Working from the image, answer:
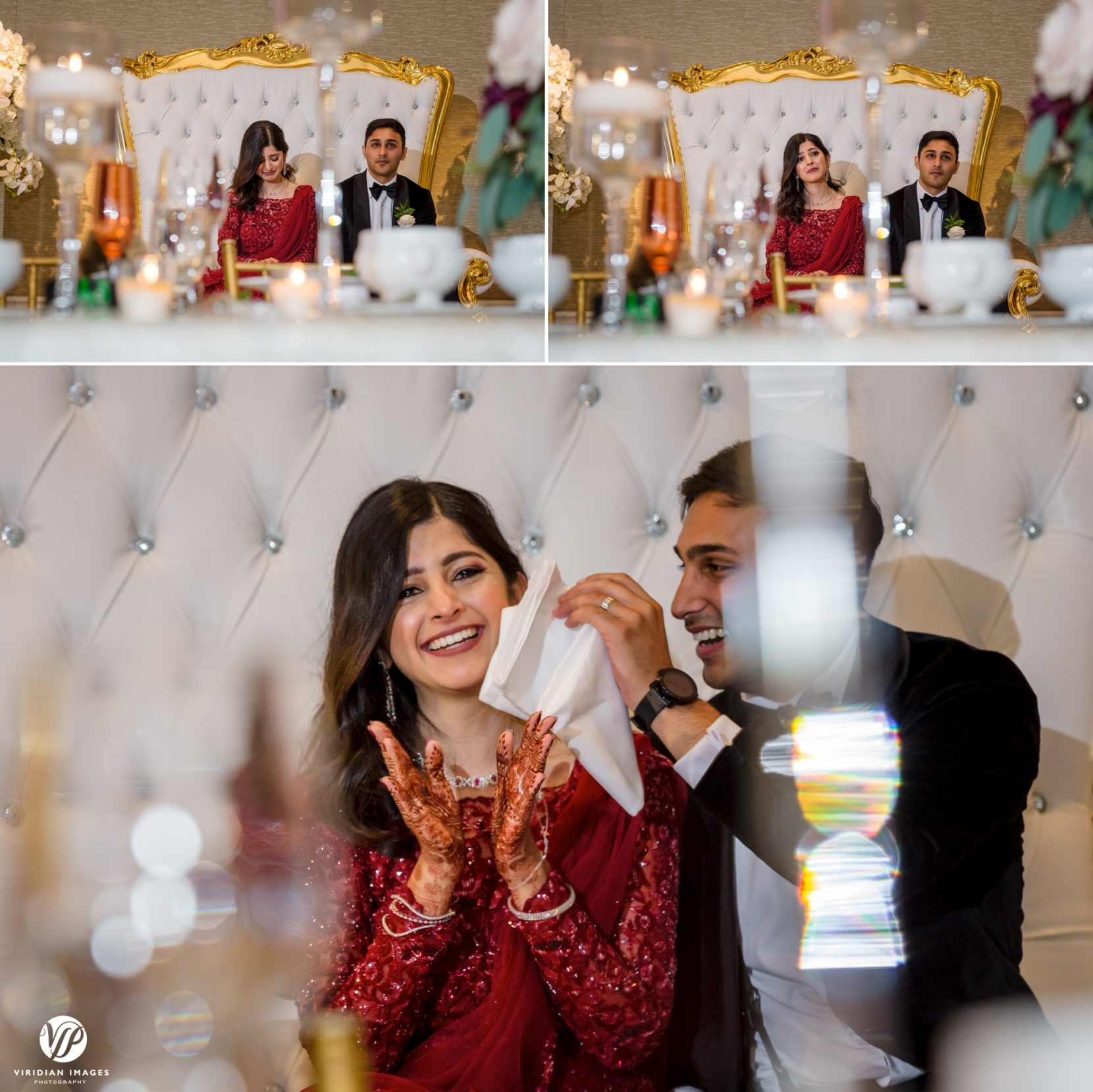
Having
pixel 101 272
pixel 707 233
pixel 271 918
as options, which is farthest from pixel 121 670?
pixel 707 233

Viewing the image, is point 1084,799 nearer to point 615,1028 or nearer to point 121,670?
point 615,1028

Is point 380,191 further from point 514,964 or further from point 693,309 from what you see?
point 514,964

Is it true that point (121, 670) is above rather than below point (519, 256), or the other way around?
below

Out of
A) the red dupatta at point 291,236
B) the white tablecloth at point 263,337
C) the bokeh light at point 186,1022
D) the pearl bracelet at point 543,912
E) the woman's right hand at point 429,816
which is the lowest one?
the bokeh light at point 186,1022

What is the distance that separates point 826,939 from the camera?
3.97 feet

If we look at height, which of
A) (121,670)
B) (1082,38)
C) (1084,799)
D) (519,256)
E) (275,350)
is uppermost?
(1082,38)

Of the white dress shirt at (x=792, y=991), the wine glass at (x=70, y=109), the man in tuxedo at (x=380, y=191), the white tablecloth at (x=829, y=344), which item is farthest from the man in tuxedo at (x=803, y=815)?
the wine glass at (x=70, y=109)

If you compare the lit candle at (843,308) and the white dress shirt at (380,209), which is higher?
the white dress shirt at (380,209)

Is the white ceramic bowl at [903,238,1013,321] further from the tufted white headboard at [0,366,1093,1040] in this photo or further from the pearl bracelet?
the pearl bracelet

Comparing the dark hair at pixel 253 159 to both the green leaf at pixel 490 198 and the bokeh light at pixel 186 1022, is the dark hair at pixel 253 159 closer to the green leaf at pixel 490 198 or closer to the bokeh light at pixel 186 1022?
the green leaf at pixel 490 198

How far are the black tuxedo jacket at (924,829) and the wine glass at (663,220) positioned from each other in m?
0.46

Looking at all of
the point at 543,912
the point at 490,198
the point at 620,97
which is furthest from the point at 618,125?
the point at 543,912

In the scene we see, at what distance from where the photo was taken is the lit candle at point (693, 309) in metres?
→ 1.16

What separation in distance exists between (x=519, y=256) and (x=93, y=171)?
1.48ft
